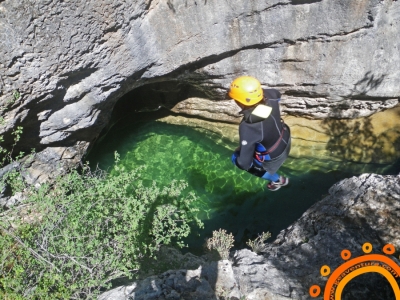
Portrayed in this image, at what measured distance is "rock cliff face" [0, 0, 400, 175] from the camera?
4.02 m

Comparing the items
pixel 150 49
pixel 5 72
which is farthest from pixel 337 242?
pixel 5 72

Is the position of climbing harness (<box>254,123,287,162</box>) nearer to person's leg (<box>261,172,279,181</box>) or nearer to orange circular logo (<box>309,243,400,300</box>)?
person's leg (<box>261,172,279,181</box>)

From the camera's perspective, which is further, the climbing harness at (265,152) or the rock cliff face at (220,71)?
the climbing harness at (265,152)

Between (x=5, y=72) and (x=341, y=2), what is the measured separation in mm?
3890

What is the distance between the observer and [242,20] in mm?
4824

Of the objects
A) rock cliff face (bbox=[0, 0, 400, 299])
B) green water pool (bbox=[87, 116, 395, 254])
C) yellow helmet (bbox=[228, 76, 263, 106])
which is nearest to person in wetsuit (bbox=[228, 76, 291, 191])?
yellow helmet (bbox=[228, 76, 263, 106])

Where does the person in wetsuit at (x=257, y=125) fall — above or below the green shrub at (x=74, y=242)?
above

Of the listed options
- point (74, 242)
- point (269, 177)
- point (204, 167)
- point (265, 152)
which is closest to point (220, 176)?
point (204, 167)

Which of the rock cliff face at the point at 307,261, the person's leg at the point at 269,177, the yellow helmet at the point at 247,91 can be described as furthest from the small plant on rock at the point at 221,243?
the yellow helmet at the point at 247,91

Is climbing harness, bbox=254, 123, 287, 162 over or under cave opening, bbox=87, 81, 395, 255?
over

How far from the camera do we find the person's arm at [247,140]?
399 cm

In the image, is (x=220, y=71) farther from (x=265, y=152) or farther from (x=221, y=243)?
(x=221, y=243)

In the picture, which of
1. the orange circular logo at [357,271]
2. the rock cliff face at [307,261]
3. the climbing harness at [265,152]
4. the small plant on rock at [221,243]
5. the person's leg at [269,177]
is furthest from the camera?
the small plant on rock at [221,243]

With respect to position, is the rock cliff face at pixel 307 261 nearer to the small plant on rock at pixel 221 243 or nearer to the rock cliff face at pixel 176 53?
the small plant on rock at pixel 221 243
